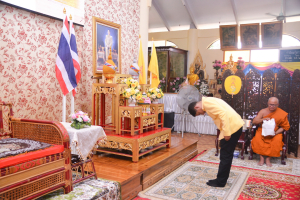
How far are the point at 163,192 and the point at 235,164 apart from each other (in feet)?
6.34

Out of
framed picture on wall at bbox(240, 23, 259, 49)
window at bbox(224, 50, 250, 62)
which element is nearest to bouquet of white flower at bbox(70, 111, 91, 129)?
framed picture on wall at bbox(240, 23, 259, 49)

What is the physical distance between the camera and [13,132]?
2883mm

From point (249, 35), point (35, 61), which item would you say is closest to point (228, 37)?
point (249, 35)

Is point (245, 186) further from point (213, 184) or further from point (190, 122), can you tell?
point (190, 122)

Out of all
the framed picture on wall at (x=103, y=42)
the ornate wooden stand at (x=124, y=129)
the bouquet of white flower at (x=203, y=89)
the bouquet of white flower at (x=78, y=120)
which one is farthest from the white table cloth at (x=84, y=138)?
the bouquet of white flower at (x=203, y=89)

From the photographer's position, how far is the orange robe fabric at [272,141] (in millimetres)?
4629

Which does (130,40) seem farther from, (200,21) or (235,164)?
(200,21)

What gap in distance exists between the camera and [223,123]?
3.28 metres

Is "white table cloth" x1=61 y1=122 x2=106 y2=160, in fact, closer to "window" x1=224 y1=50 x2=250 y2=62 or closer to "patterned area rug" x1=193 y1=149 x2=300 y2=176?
"patterned area rug" x1=193 y1=149 x2=300 y2=176

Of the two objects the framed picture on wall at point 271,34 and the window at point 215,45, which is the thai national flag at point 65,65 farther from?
the window at point 215,45

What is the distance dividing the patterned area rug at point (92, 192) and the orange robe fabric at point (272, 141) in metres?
2.97

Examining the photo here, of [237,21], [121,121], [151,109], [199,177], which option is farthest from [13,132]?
[237,21]

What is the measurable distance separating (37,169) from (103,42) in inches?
Answer: 127

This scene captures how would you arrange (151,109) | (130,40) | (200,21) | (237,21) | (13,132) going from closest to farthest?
(13,132) < (151,109) < (130,40) < (237,21) < (200,21)
